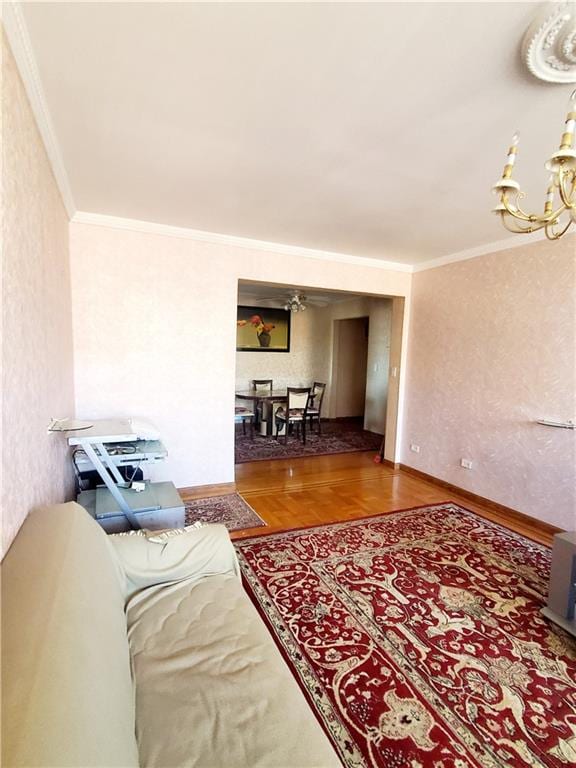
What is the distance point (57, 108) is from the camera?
1.70 metres

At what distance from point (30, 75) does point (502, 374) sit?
384cm

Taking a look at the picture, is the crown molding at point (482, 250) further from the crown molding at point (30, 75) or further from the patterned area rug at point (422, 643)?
the crown molding at point (30, 75)

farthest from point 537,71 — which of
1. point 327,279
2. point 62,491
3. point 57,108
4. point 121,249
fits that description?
point 62,491

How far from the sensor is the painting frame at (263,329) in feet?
23.0

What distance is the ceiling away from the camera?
4.04 feet

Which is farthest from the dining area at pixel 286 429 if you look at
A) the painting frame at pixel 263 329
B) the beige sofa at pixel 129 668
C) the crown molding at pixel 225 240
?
the beige sofa at pixel 129 668

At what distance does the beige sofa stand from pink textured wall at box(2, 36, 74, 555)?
0.78 feet

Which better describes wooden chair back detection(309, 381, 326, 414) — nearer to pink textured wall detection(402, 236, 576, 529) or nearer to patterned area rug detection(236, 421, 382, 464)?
patterned area rug detection(236, 421, 382, 464)

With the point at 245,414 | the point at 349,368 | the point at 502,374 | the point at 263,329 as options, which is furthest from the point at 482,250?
the point at 349,368

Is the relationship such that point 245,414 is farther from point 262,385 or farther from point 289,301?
point 289,301

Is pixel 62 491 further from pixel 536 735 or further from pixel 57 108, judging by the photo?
pixel 536 735

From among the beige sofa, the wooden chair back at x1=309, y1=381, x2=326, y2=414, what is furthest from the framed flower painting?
the beige sofa

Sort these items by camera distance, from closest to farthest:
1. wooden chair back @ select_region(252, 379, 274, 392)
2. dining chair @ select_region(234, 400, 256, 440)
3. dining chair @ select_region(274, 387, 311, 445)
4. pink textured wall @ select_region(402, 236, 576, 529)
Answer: pink textured wall @ select_region(402, 236, 576, 529)
dining chair @ select_region(274, 387, 311, 445)
dining chair @ select_region(234, 400, 256, 440)
wooden chair back @ select_region(252, 379, 274, 392)

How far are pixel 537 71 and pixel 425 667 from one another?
2515mm
